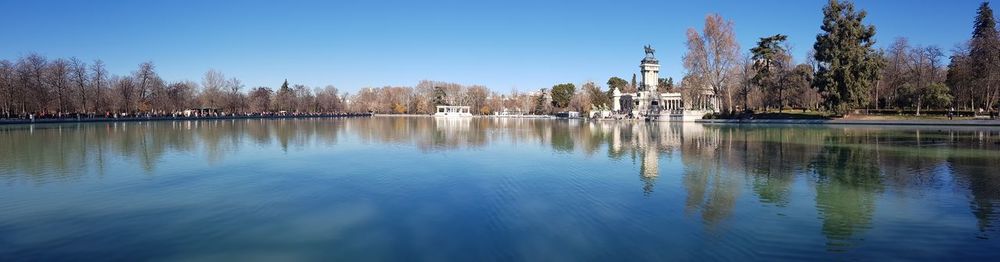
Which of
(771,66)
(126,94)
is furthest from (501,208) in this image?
(126,94)

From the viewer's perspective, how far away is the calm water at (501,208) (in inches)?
243

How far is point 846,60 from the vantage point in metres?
41.1

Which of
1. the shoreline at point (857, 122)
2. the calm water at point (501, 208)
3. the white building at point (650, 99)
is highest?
the white building at point (650, 99)

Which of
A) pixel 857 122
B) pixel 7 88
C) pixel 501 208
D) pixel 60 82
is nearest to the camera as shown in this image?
pixel 501 208

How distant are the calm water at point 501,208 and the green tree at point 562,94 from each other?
275 ft

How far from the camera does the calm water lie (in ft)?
20.2

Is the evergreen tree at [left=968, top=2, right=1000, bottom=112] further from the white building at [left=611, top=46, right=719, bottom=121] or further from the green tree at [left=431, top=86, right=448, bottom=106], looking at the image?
the green tree at [left=431, top=86, right=448, bottom=106]

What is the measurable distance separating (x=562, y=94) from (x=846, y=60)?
60.3 meters

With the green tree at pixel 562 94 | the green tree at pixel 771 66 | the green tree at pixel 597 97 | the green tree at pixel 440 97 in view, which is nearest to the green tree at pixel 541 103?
the green tree at pixel 562 94

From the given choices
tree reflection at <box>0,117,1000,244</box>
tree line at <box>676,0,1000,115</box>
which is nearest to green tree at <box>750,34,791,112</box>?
tree line at <box>676,0,1000,115</box>

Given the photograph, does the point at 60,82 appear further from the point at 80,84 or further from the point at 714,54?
the point at 714,54

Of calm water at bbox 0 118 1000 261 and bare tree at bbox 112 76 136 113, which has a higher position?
bare tree at bbox 112 76 136 113

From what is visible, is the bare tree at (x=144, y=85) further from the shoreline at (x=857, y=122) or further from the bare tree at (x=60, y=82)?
the shoreline at (x=857, y=122)

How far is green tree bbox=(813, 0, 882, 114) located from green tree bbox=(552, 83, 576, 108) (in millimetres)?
58010
